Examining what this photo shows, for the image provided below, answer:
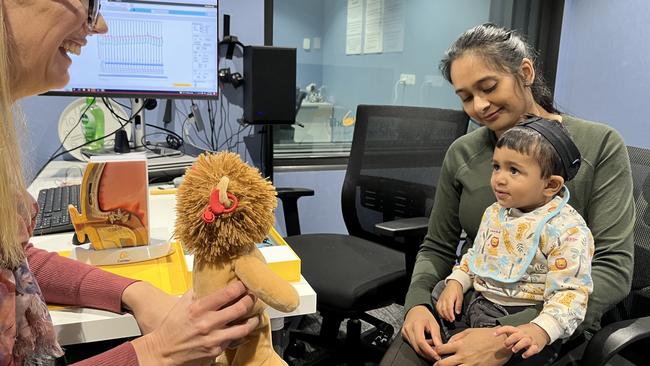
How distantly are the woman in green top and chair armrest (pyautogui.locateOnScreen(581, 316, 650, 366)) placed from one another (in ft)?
0.33

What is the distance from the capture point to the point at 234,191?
657mm

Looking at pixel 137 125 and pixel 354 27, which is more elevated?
pixel 354 27

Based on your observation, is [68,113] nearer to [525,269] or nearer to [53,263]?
[53,263]

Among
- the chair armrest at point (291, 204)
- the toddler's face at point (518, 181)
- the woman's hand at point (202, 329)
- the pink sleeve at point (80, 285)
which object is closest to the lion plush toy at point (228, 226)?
the woman's hand at point (202, 329)

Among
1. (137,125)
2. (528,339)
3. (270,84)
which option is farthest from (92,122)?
(528,339)

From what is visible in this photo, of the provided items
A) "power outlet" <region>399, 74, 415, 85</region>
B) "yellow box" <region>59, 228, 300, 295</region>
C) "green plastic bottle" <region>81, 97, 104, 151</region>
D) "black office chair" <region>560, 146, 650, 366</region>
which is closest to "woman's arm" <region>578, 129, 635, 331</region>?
"black office chair" <region>560, 146, 650, 366</region>

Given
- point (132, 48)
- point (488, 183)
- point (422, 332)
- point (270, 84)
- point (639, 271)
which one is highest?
point (132, 48)

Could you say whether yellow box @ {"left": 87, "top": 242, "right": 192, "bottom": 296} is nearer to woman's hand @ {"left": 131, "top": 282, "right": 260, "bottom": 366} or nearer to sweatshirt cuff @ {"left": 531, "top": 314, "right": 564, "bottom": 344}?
woman's hand @ {"left": 131, "top": 282, "right": 260, "bottom": 366}

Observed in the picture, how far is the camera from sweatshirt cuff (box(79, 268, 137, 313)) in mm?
840

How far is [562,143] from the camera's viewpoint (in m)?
1.07

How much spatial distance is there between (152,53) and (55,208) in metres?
0.80

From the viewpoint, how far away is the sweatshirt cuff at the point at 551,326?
993 mm

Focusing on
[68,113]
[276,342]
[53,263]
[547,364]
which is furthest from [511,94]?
[68,113]

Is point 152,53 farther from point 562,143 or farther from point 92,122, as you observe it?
point 562,143
